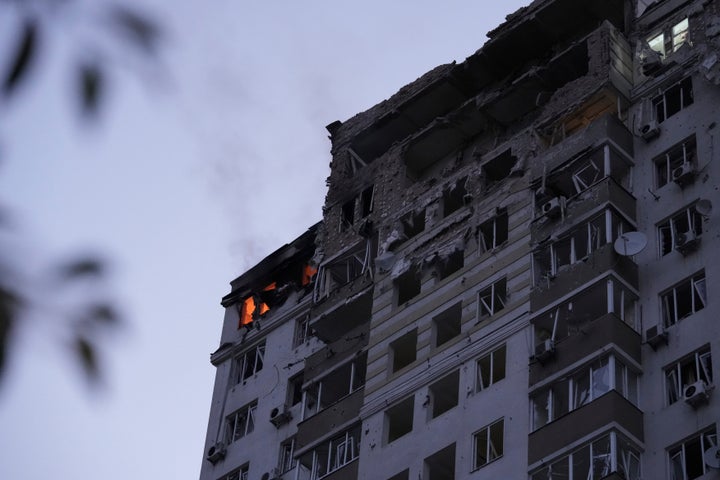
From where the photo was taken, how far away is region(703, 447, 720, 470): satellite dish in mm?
28453

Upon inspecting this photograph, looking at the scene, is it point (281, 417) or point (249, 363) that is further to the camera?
point (249, 363)

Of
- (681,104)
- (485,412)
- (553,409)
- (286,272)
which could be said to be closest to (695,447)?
(553,409)

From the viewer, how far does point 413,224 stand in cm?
4472

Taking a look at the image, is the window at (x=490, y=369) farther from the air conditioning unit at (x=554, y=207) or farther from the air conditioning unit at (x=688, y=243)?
the air conditioning unit at (x=688, y=243)

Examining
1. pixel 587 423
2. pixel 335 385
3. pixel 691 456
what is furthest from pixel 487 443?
pixel 335 385

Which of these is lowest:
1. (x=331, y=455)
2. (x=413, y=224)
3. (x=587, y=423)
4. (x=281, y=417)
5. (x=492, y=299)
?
(x=587, y=423)

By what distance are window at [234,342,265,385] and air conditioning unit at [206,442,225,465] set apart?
314 cm

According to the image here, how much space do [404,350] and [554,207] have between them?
6.71 metres

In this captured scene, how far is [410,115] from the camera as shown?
4906cm

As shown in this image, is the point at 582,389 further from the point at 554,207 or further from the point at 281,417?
the point at 281,417

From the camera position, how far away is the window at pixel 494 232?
40188 millimetres

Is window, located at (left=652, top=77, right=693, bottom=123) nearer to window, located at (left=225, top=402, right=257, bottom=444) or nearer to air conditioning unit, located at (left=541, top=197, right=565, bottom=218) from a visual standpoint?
air conditioning unit, located at (left=541, top=197, right=565, bottom=218)

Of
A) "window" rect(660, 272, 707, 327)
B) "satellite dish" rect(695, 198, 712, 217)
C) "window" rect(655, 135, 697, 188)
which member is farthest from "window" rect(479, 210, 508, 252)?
"window" rect(660, 272, 707, 327)

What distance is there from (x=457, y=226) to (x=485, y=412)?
8731mm
